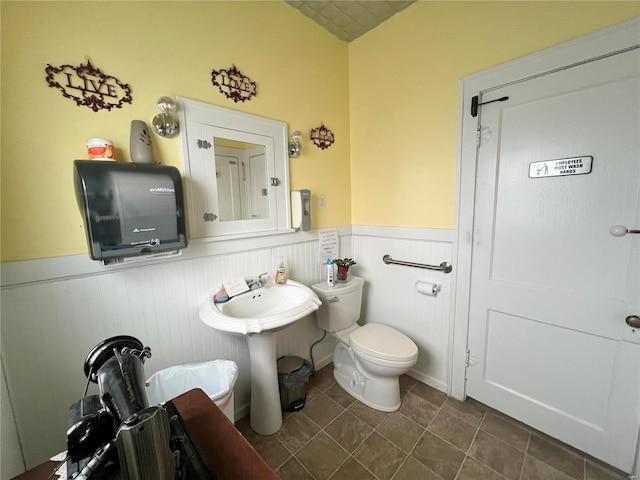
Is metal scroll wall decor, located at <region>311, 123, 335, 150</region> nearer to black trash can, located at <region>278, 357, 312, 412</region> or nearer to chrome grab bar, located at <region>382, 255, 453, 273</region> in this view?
chrome grab bar, located at <region>382, 255, 453, 273</region>

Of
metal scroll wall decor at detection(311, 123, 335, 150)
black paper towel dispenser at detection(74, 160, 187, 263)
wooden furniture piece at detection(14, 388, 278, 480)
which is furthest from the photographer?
metal scroll wall decor at detection(311, 123, 335, 150)

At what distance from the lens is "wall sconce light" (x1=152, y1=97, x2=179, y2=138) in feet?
3.81

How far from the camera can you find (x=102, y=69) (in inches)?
42.1

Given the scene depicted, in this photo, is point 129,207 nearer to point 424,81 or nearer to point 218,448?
point 218,448

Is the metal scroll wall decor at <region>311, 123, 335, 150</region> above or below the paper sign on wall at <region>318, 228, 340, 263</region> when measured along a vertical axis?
above

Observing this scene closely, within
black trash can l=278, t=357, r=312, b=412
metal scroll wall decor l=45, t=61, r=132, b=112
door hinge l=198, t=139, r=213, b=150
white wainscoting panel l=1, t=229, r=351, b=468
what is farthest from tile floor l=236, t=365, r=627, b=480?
metal scroll wall decor l=45, t=61, r=132, b=112

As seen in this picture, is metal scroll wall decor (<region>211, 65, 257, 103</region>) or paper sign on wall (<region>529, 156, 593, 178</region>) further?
metal scroll wall decor (<region>211, 65, 257, 103</region>)

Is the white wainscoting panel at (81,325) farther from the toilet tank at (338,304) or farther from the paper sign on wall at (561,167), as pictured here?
the paper sign on wall at (561,167)

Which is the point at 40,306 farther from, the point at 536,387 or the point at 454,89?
the point at 536,387

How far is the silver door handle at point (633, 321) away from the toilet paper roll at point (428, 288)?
0.82 metres

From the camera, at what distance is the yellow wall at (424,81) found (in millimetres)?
1258

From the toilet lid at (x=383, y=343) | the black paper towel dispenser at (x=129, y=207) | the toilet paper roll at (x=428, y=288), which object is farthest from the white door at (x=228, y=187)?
the toilet paper roll at (x=428, y=288)

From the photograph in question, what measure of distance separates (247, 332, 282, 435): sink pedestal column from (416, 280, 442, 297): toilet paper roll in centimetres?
104

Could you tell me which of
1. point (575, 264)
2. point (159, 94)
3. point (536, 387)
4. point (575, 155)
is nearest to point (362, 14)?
point (159, 94)
